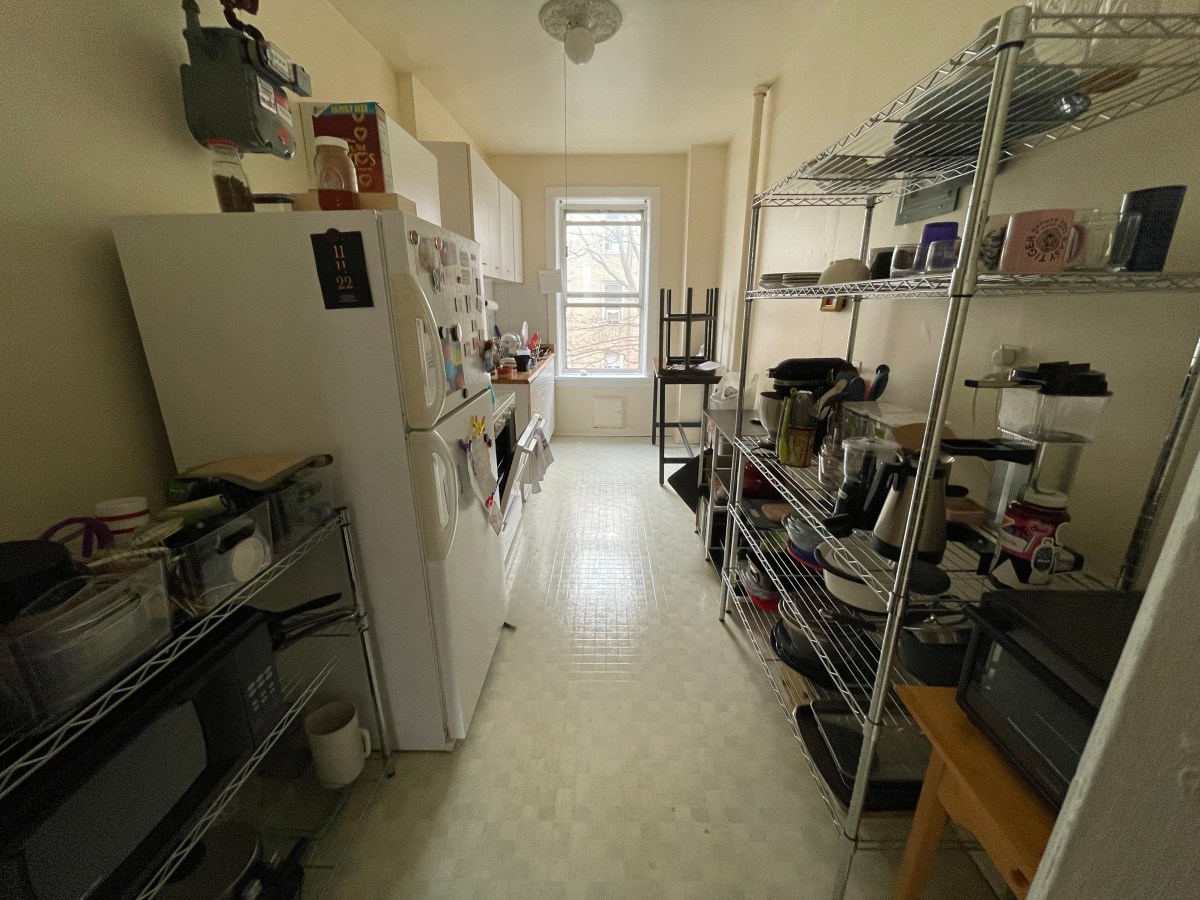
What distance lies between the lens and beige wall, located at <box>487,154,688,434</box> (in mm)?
4059

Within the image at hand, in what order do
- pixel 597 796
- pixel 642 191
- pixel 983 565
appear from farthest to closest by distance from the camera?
1. pixel 642 191
2. pixel 597 796
3. pixel 983 565

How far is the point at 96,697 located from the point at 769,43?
324 centimetres

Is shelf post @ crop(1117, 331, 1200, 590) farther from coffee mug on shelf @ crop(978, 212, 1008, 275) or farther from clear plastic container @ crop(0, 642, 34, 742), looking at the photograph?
Result: clear plastic container @ crop(0, 642, 34, 742)

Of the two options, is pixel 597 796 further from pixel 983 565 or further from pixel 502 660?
pixel 983 565

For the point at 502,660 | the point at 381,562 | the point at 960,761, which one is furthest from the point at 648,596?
the point at 960,761

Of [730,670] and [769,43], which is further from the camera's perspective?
[769,43]

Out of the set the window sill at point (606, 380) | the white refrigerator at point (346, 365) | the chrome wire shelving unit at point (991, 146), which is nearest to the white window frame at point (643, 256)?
the window sill at point (606, 380)

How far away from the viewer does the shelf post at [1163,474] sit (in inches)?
30.2

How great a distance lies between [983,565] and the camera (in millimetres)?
986

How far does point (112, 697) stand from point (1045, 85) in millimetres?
1835

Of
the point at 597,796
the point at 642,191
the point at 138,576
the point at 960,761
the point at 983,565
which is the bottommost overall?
the point at 597,796

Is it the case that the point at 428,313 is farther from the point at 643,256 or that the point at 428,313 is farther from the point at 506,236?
the point at 643,256

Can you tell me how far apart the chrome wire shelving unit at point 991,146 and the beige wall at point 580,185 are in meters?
3.05

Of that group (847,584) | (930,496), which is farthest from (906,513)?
(847,584)
